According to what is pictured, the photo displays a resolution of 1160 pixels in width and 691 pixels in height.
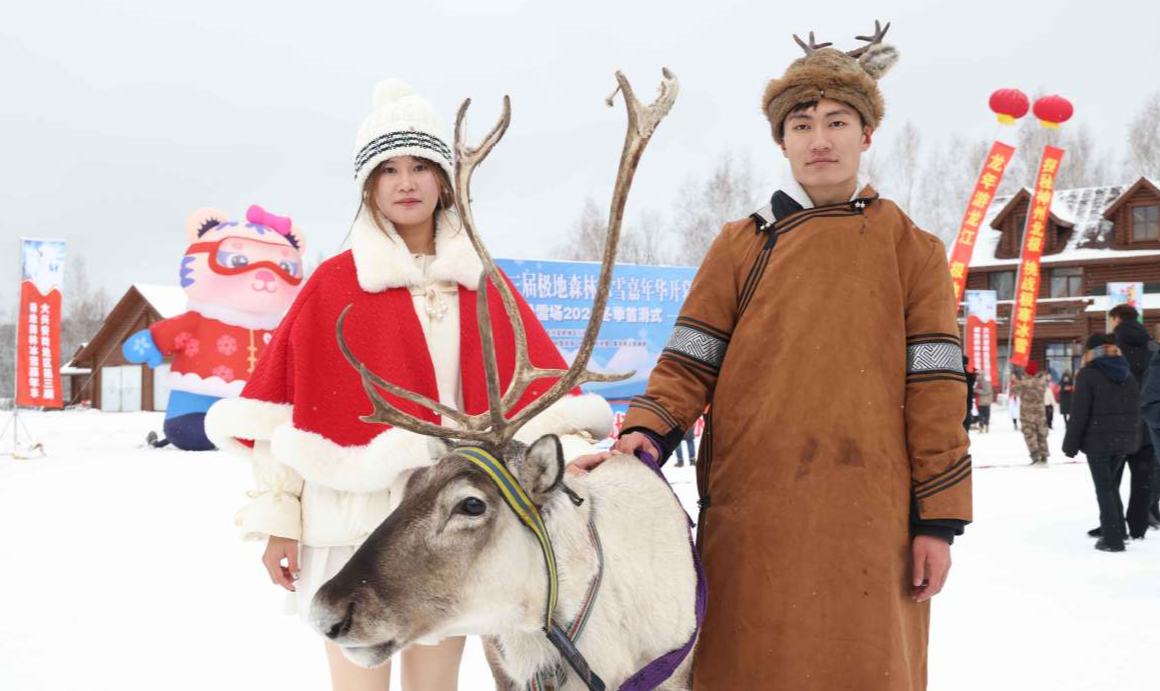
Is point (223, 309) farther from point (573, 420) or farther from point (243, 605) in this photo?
point (573, 420)

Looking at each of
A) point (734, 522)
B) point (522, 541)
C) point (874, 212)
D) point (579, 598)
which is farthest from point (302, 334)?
point (874, 212)

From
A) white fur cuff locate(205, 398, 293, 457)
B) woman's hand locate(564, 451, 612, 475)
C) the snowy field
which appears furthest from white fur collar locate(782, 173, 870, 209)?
the snowy field

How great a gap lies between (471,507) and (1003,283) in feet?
102

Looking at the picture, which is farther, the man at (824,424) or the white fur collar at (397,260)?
the white fur collar at (397,260)

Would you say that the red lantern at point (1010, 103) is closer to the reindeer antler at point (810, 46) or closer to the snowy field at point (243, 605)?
the snowy field at point (243, 605)

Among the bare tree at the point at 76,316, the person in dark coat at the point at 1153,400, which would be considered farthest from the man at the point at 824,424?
the bare tree at the point at 76,316

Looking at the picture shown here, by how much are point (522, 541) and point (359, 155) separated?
113cm

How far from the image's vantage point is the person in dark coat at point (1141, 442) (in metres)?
6.53

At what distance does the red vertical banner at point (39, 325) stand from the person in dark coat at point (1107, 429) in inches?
586

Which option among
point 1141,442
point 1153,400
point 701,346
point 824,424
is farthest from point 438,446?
point 1141,442

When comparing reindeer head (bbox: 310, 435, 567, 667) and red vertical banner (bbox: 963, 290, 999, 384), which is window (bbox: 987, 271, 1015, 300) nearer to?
red vertical banner (bbox: 963, 290, 999, 384)

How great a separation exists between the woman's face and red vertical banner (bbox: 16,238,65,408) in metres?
14.5

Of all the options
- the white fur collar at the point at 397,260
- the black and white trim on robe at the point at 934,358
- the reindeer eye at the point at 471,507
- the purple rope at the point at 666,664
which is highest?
the white fur collar at the point at 397,260

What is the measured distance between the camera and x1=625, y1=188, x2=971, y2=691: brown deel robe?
185 centimetres
